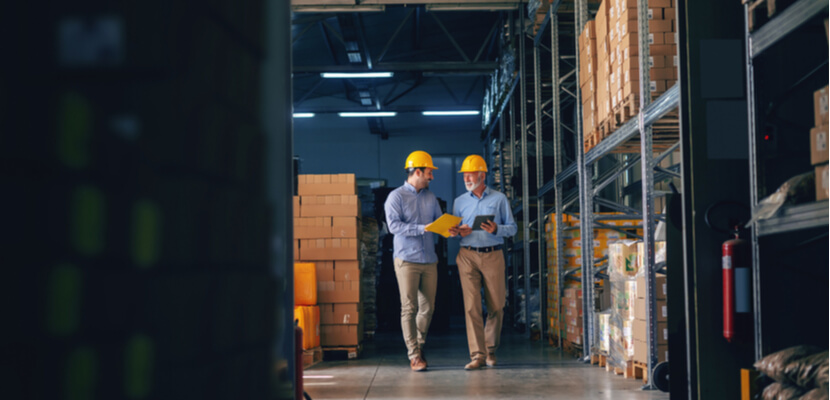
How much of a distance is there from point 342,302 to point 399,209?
1784 mm

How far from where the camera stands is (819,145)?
2.86 m

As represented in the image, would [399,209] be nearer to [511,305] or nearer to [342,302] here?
[342,302]

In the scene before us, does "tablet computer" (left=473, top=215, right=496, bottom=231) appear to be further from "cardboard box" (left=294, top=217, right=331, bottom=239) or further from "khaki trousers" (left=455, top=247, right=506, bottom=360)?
"cardboard box" (left=294, top=217, right=331, bottom=239)

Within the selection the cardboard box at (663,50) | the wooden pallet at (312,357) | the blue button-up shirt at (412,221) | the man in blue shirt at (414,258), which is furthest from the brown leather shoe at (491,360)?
the cardboard box at (663,50)

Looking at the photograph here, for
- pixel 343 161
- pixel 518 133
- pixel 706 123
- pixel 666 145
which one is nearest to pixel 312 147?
pixel 343 161

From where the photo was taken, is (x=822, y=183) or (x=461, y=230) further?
(x=461, y=230)

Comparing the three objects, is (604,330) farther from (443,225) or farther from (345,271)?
(345,271)

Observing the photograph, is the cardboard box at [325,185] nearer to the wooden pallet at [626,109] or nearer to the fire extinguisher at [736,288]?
the wooden pallet at [626,109]

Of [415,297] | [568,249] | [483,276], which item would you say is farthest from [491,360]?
[568,249]

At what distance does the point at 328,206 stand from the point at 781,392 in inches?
244

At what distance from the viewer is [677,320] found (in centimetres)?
324

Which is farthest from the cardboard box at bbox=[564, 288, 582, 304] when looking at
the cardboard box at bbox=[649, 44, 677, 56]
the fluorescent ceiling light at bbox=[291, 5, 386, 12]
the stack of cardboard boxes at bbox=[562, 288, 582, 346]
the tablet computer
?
the fluorescent ceiling light at bbox=[291, 5, 386, 12]

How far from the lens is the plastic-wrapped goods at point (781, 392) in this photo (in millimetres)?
2889

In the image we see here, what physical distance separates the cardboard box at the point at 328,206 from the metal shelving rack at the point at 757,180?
5.83 meters
